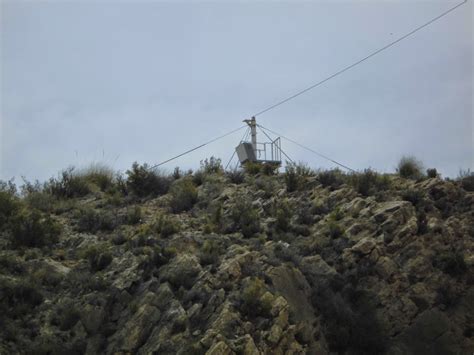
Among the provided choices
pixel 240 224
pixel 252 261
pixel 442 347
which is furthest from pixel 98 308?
pixel 442 347

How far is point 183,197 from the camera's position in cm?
2278

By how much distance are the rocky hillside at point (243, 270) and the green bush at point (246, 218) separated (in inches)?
1.8

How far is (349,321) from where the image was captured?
54.8 feet

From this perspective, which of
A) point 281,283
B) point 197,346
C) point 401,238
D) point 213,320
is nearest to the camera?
point 197,346

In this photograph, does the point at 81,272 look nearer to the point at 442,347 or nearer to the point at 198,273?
the point at 198,273

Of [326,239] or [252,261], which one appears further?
[326,239]

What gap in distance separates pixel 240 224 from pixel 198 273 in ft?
12.8

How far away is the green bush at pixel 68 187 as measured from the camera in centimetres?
2419

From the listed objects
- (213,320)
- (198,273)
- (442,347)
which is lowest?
(442,347)

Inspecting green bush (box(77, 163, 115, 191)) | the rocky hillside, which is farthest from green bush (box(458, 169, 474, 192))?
green bush (box(77, 163, 115, 191))

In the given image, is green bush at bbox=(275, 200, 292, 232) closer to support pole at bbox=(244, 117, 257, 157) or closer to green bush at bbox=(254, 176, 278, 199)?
green bush at bbox=(254, 176, 278, 199)

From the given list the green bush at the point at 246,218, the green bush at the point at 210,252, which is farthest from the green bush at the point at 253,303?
the green bush at the point at 246,218

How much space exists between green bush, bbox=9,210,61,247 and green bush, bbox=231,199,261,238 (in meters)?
5.74

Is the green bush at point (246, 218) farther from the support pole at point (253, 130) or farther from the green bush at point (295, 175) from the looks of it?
the support pole at point (253, 130)
